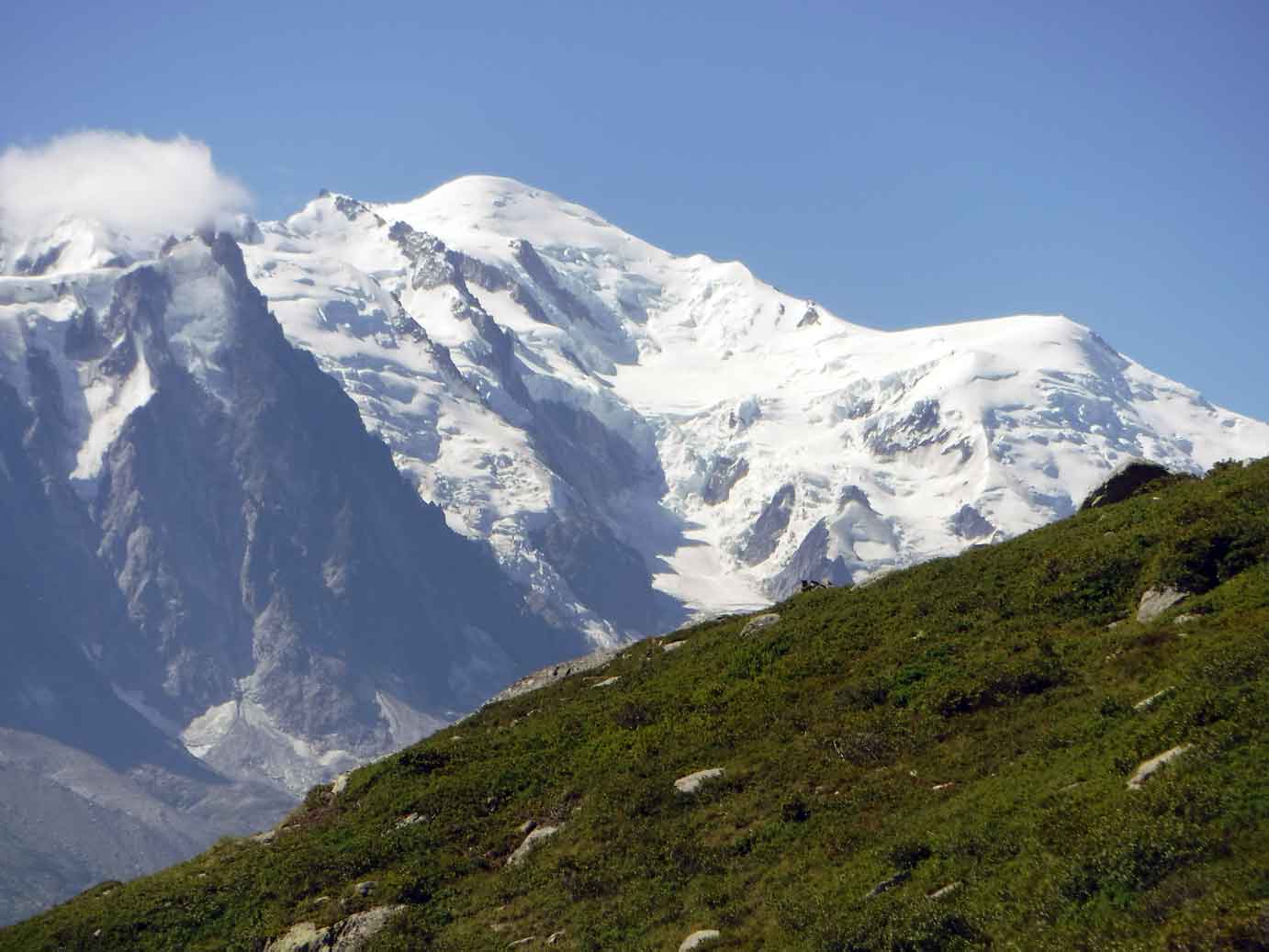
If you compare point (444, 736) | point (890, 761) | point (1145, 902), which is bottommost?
point (1145, 902)

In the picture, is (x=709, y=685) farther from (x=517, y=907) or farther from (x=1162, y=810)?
(x=1162, y=810)

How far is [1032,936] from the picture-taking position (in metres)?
26.2

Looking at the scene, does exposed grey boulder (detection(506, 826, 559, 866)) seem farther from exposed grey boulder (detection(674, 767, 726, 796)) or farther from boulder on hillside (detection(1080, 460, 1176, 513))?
boulder on hillside (detection(1080, 460, 1176, 513))

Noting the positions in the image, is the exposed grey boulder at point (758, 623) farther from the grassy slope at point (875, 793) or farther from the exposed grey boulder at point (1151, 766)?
the exposed grey boulder at point (1151, 766)

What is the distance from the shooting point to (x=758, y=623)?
56281 mm

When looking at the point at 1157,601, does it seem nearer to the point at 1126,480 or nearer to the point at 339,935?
the point at 1126,480

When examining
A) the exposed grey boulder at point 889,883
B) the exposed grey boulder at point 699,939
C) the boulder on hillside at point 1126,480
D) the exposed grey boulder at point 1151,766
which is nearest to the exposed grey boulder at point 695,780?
the exposed grey boulder at point 699,939

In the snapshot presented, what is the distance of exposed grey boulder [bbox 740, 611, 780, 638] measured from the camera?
181 ft

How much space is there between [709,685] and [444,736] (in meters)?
13.0

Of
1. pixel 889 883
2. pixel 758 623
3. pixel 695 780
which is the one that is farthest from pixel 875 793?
pixel 758 623

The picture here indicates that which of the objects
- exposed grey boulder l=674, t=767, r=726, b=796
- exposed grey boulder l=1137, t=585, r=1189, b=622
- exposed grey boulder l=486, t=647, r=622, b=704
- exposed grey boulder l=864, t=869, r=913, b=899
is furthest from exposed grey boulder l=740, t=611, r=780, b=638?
exposed grey boulder l=864, t=869, r=913, b=899

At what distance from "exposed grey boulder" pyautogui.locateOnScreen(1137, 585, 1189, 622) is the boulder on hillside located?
59.1ft

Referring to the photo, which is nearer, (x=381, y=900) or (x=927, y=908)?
(x=927, y=908)

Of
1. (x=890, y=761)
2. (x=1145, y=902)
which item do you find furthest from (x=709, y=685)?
(x=1145, y=902)
